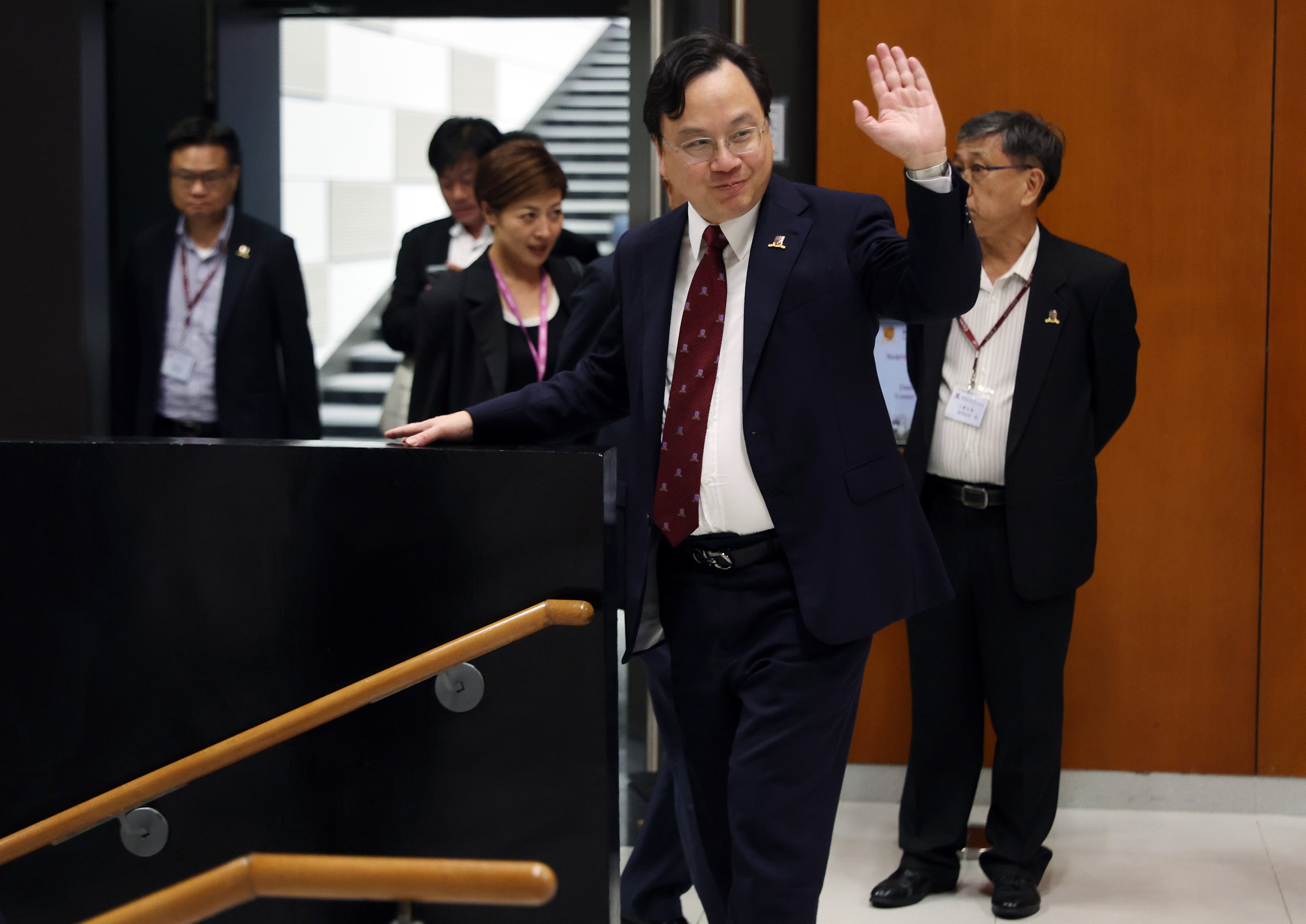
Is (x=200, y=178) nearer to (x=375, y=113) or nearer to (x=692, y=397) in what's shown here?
(x=692, y=397)

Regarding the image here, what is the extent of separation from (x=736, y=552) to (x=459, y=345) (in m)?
1.44

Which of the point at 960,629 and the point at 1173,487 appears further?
the point at 1173,487

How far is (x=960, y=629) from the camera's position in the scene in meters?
3.56

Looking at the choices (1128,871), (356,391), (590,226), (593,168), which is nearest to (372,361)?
(356,391)

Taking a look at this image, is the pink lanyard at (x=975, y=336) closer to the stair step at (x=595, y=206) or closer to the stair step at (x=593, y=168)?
the stair step at (x=595, y=206)

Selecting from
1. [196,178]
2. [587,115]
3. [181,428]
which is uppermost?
[587,115]

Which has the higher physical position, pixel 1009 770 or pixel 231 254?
pixel 231 254

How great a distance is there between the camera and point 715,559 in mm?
2326

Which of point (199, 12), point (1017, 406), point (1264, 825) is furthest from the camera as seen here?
point (199, 12)

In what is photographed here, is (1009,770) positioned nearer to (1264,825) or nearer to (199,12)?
(1264,825)

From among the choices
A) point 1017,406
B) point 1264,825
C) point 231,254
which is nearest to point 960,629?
point 1017,406

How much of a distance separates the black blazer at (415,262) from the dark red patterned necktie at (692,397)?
159 centimetres

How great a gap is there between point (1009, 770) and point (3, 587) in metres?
2.41

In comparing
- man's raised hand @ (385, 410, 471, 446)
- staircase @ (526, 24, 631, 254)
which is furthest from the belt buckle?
staircase @ (526, 24, 631, 254)
